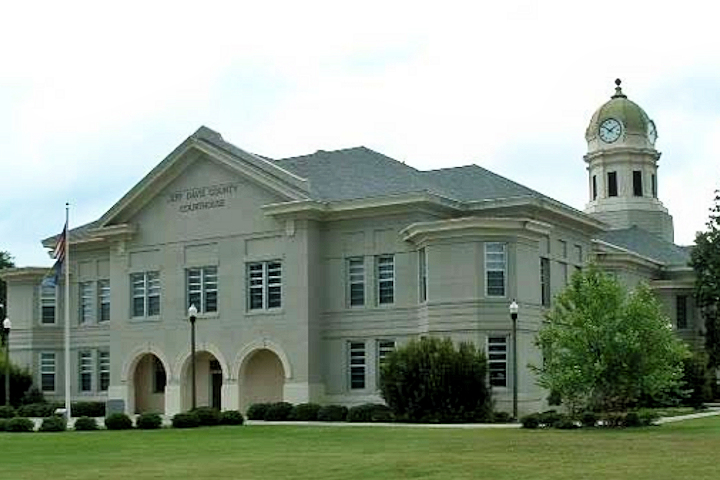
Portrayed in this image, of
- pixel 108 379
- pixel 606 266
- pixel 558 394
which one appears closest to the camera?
pixel 558 394

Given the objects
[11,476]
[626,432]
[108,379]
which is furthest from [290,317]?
[11,476]

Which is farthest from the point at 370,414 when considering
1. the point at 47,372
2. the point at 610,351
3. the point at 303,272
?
the point at 47,372

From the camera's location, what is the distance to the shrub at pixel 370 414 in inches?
1676

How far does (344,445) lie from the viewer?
96.0 feet

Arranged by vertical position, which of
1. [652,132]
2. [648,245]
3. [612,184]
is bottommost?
[648,245]

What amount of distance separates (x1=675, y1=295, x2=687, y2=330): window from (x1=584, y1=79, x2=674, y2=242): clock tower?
11.0 m

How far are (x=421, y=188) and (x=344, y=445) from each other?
67.2 ft

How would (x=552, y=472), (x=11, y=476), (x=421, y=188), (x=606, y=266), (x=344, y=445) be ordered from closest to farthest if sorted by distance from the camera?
(x=552, y=472)
(x=11, y=476)
(x=344, y=445)
(x=421, y=188)
(x=606, y=266)

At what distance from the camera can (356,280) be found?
49.2 meters

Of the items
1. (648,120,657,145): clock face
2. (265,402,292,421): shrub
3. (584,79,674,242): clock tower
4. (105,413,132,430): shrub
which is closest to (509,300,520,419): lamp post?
(265,402,292,421): shrub

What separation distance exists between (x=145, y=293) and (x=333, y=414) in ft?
46.1

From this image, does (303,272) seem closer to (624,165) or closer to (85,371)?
(85,371)

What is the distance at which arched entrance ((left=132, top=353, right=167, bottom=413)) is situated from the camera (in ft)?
181

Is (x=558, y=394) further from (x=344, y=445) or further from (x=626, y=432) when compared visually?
(x=344, y=445)
